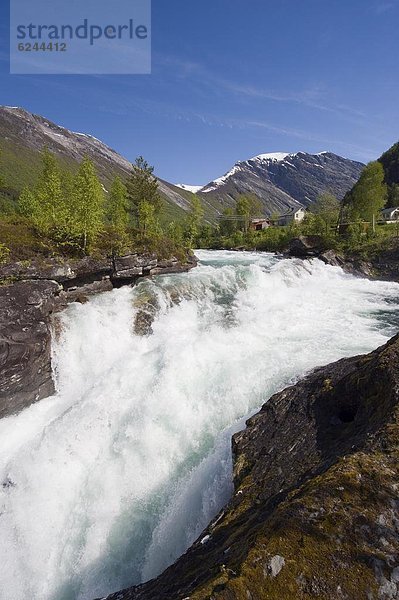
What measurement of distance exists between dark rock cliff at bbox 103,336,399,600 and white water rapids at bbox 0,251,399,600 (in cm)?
196

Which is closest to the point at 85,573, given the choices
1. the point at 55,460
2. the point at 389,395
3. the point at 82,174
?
the point at 55,460

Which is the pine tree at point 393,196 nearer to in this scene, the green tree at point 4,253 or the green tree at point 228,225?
the green tree at point 228,225

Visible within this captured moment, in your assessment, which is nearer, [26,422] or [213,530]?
[213,530]

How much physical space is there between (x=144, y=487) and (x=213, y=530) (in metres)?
4.50

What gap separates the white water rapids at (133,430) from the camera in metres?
7.78

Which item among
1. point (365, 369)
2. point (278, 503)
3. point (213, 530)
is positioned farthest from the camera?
point (365, 369)

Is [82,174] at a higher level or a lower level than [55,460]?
higher

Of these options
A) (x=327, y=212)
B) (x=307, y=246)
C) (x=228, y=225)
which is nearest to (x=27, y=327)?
(x=307, y=246)

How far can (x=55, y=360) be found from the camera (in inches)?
599

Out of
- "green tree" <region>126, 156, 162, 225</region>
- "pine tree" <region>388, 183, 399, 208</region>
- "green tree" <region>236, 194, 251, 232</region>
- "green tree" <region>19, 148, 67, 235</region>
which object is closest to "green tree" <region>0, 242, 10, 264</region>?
"green tree" <region>19, 148, 67, 235</region>

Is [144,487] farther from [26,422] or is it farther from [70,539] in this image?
[26,422]

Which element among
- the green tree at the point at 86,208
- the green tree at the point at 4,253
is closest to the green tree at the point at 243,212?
the green tree at the point at 86,208

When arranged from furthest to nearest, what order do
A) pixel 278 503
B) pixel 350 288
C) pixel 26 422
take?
1. pixel 350 288
2. pixel 26 422
3. pixel 278 503

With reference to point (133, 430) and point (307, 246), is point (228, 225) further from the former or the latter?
point (133, 430)
